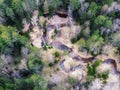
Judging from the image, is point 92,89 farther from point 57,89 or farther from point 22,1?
point 22,1

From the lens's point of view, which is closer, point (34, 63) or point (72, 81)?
point (72, 81)

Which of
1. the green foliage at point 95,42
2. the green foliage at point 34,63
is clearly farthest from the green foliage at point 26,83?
the green foliage at point 95,42

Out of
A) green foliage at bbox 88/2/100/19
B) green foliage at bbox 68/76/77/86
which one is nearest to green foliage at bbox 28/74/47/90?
green foliage at bbox 68/76/77/86

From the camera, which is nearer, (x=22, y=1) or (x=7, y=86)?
(x=7, y=86)

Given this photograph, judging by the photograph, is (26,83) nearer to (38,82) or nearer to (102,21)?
(38,82)

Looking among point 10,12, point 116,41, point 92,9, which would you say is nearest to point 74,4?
point 92,9

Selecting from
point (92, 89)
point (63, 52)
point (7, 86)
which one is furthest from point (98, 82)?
point (7, 86)

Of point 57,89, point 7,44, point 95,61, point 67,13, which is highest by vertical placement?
point 67,13

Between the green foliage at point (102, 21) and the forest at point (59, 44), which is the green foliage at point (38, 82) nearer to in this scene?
the forest at point (59, 44)

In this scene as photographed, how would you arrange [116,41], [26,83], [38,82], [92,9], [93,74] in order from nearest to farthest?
[38,82], [26,83], [93,74], [116,41], [92,9]
